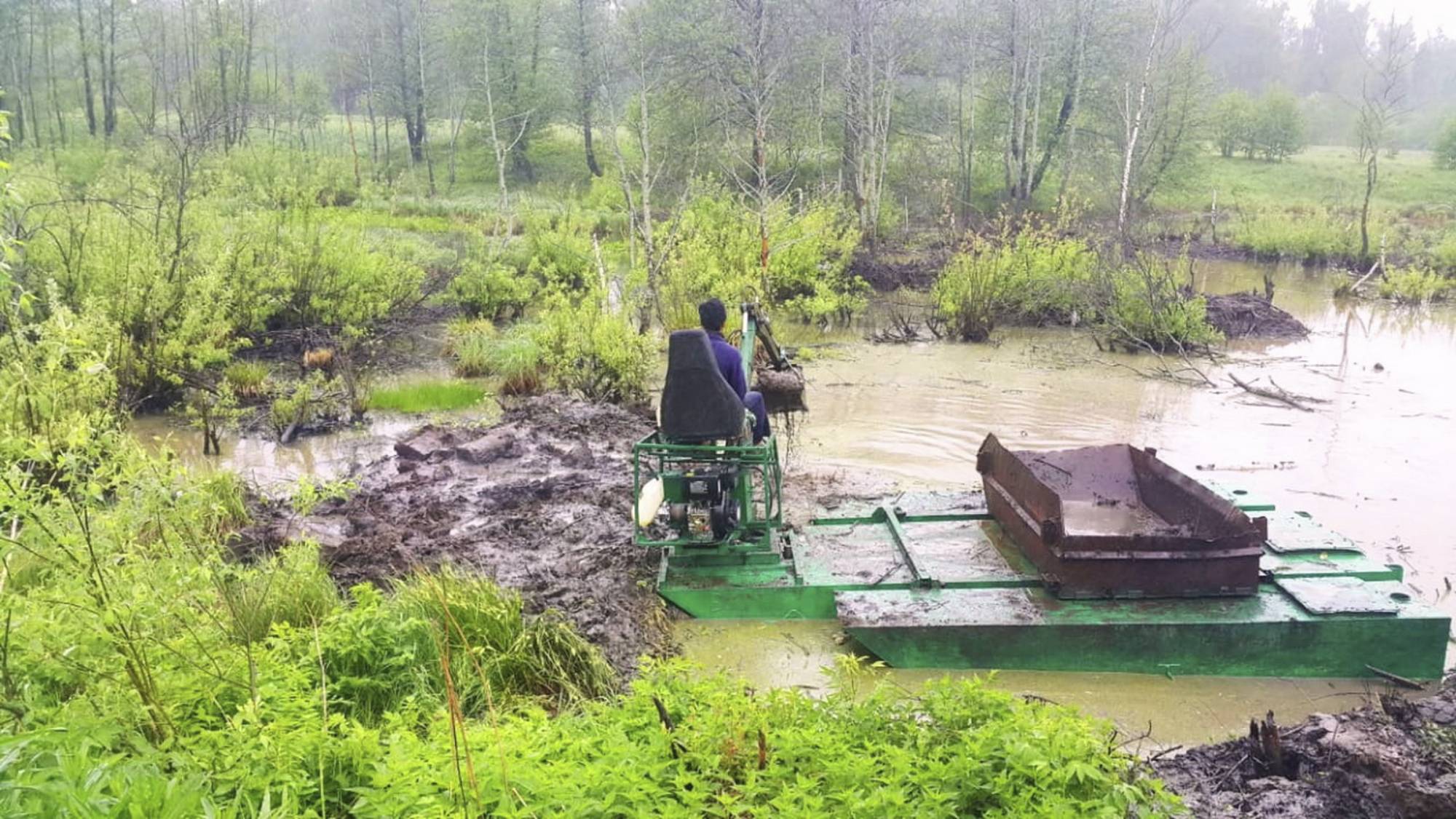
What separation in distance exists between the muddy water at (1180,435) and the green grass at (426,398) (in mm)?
4123

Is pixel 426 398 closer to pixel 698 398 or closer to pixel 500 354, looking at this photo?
pixel 500 354

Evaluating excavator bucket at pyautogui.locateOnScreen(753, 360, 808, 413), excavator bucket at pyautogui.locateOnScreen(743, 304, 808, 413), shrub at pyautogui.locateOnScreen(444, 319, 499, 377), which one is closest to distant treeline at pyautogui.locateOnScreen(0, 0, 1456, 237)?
shrub at pyautogui.locateOnScreen(444, 319, 499, 377)

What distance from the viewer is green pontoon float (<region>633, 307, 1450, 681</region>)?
5.09 m

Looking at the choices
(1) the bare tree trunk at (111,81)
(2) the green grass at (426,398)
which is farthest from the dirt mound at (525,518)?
(1) the bare tree trunk at (111,81)

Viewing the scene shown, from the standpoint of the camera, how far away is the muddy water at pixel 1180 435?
16.8 ft

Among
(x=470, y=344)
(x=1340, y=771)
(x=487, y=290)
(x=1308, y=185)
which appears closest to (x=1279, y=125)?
(x=1308, y=185)

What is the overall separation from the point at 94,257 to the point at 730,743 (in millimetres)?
10188

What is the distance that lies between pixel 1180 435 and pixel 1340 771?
7.54 metres

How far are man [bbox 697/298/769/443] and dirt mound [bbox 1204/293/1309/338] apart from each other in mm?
12251

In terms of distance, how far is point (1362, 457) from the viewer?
373 inches

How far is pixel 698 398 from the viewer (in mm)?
5426

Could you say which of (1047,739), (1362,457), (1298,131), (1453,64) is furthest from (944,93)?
(1453,64)

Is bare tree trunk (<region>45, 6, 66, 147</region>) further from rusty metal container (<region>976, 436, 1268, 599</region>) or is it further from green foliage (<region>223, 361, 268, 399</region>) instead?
rusty metal container (<region>976, 436, 1268, 599</region>)

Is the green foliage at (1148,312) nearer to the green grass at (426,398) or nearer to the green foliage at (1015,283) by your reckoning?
the green foliage at (1015,283)
